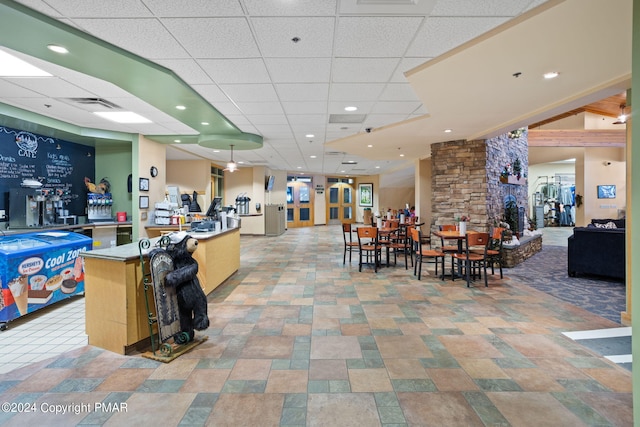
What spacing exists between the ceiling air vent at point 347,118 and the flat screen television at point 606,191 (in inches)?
440

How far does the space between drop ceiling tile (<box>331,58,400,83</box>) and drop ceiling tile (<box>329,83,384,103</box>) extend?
5.1 inches

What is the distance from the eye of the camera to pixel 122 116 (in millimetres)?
5156

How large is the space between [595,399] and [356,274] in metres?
3.86

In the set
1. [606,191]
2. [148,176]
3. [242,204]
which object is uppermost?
[148,176]

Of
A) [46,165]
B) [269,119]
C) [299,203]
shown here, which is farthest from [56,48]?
[299,203]

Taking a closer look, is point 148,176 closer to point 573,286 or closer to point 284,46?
point 284,46

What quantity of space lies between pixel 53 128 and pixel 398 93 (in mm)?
5718

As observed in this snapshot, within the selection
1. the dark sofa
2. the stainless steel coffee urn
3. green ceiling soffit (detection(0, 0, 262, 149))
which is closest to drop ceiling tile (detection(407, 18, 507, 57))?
green ceiling soffit (detection(0, 0, 262, 149))

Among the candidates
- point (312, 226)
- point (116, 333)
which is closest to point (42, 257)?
point (116, 333)

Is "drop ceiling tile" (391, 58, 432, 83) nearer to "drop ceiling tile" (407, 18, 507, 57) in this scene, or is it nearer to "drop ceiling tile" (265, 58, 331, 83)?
"drop ceiling tile" (407, 18, 507, 57)

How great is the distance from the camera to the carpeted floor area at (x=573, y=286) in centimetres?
400

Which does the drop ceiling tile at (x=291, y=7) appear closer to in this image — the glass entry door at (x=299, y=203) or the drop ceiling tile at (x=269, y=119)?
the drop ceiling tile at (x=269, y=119)

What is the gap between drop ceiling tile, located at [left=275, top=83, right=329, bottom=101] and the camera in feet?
12.3

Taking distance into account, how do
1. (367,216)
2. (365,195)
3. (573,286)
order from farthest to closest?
(365,195), (367,216), (573,286)
